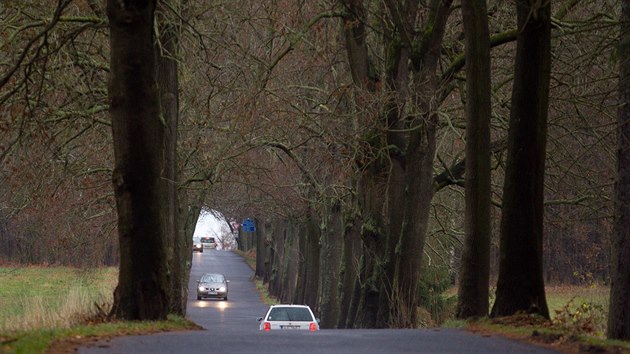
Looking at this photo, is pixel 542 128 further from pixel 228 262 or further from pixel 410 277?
pixel 228 262

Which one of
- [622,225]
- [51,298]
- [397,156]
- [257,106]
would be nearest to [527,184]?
[622,225]

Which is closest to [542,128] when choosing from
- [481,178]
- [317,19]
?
[481,178]

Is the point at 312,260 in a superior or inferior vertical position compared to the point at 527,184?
inferior

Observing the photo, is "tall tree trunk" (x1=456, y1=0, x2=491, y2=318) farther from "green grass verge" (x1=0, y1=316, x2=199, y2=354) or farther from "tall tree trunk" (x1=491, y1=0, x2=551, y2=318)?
"green grass verge" (x1=0, y1=316, x2=199, y2=354)

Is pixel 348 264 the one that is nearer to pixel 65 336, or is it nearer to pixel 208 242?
pixel 65 336

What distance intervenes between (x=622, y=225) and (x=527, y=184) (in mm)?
2234

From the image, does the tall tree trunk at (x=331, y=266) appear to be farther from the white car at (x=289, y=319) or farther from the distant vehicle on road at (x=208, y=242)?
the distant vehicle on road at (x=208, y=242)

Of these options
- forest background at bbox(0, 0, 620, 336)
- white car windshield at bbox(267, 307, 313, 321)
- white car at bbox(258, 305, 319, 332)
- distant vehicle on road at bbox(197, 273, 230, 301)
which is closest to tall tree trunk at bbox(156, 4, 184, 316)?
forest background at bbox(0, 0, 620, 336)

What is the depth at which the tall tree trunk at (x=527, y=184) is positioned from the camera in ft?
60.5

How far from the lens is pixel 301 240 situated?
64.4 metres

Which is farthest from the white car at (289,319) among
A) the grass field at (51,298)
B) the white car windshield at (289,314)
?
the grass field at (51,298)

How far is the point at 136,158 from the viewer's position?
18.4m

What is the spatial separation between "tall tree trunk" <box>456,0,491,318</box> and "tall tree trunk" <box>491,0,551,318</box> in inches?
78.8

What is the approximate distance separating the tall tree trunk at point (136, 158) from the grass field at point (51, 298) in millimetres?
1170
